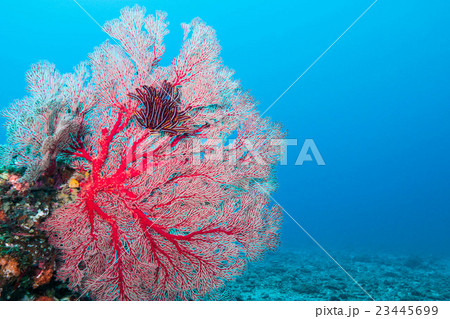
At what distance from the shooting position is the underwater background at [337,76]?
82.1m

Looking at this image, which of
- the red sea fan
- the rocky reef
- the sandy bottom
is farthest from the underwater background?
the rocky reef

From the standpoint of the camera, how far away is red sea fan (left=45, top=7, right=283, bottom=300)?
11.6 ft

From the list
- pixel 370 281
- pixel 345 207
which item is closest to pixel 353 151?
pixel 345 207

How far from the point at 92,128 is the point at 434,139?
11157 cm

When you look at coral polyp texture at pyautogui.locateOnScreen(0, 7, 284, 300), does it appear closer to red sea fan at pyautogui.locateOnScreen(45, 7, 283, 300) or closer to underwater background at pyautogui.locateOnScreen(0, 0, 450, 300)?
red sea fan at pyautogui.locateOnScreen(45, 7, 283, 300)

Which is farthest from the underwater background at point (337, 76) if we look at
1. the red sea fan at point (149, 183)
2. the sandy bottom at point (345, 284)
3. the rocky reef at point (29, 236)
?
the rocky reef at point (29, 236)

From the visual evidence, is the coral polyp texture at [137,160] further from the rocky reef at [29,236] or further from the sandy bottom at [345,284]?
the sandy bottom at [345,284]

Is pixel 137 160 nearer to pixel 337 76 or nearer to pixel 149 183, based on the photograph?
pixel 149 183

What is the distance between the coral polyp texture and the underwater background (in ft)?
235

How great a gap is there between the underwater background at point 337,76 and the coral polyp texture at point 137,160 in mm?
71481

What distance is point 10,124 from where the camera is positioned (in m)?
3.50

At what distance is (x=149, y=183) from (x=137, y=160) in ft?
1.41

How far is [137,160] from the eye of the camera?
3.67 meters

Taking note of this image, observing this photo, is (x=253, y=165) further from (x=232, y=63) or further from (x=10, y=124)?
(x=232, y=63)
